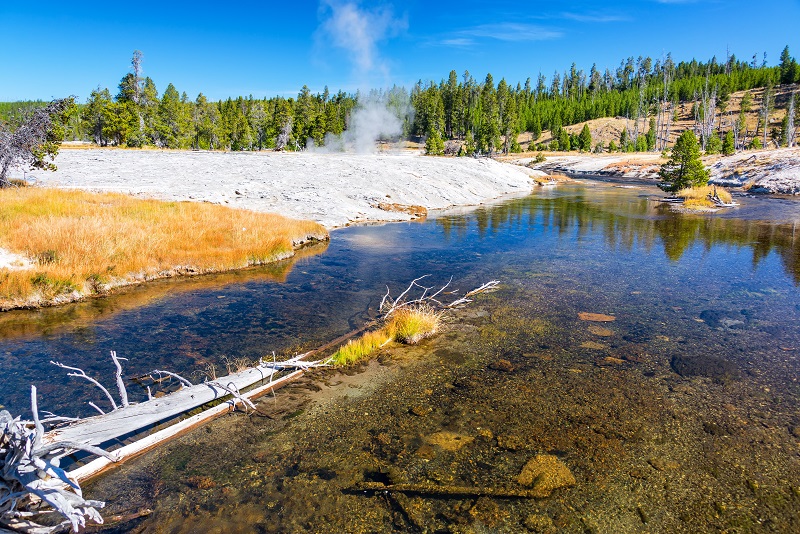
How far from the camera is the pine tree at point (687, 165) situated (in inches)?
1524

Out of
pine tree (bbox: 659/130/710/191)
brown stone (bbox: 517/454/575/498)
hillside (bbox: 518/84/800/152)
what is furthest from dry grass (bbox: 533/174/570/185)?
brown stone (bbox: 517/454/575/498)

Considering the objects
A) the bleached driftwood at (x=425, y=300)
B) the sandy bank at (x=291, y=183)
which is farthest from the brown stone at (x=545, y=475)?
the sandy bank at (x=291, y=183)

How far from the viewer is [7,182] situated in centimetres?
2242

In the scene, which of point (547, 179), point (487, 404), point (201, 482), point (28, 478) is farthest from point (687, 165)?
point (28, 478)

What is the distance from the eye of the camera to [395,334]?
10.3 meters

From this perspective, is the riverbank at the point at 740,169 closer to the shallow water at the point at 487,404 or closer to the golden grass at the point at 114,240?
the shallow water at the point at 487,404

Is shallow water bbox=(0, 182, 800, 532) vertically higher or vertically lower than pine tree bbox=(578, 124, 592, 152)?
lower

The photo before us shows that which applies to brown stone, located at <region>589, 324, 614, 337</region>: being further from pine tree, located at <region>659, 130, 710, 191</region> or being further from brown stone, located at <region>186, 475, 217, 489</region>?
pine tree, located at <region>659, 130, 710, 191</region>

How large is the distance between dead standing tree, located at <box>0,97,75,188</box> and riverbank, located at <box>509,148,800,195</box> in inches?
2314

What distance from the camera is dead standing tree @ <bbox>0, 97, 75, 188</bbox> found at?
2170 centimetres

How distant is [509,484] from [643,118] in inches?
6674

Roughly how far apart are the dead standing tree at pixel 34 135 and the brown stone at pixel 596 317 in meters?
25.0

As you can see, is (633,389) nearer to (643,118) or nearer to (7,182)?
(7,182)

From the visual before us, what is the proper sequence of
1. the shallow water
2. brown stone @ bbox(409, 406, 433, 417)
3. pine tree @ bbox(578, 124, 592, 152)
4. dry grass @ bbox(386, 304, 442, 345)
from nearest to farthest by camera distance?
the shallow water, brown stone @ bbox(409, 406, 433, 417), dry grass @ bbox(386, 304, 442, 345), pine tree @ bbox(578, 124, 592, 152)
